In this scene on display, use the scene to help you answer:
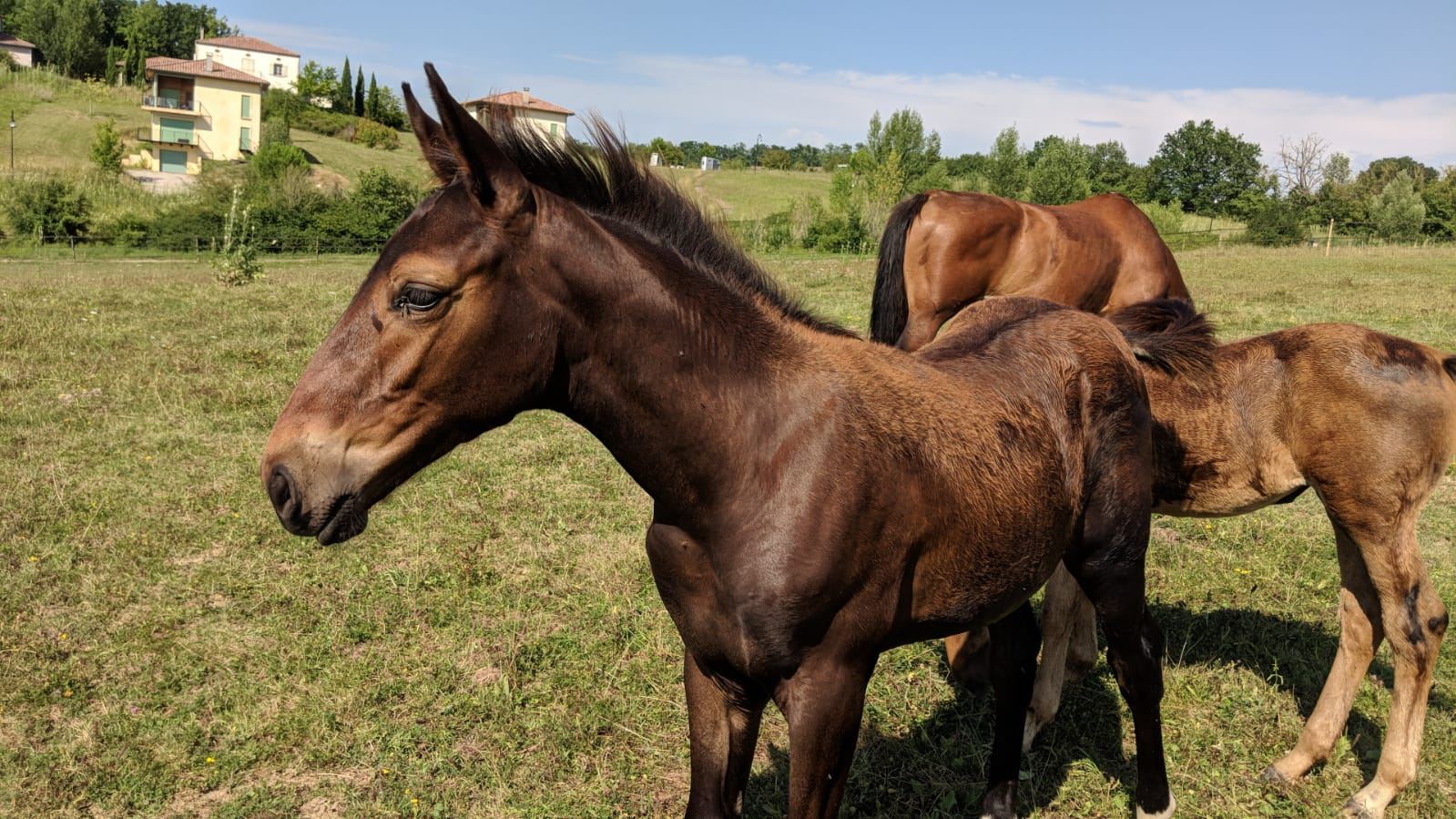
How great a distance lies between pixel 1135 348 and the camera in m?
4.09

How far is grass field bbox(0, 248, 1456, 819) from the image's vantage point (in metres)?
4.00

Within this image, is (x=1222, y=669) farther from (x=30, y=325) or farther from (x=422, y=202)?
(x=30, y=325)

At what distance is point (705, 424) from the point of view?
2.44 m

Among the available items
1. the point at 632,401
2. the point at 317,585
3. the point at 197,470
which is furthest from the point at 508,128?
the point at 197,470

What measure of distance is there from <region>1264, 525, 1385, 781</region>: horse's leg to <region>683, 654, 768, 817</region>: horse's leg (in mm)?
2692

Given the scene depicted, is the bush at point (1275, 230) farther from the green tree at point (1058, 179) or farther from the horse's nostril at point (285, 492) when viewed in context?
the horse's nostril at point (285, 492)

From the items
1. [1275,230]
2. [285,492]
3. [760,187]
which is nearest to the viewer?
[285,492]

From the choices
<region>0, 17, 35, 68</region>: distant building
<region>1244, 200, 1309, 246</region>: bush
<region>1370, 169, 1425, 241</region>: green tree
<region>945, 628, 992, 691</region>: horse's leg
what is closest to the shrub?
<region>945, 628, 992, 691</region>: horse's leg

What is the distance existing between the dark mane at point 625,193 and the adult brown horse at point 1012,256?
6286 mm

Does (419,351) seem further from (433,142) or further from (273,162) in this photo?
(273,162)

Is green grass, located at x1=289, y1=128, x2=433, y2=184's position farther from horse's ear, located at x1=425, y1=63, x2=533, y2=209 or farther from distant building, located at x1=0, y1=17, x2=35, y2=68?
horse's ear, located at x1=425, y1=63, x2=533, y2=209

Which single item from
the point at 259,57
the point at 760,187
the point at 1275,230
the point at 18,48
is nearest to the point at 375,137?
the point at 760,187

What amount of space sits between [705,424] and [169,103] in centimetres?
7501

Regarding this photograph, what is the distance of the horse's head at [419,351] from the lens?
2.17 metres
